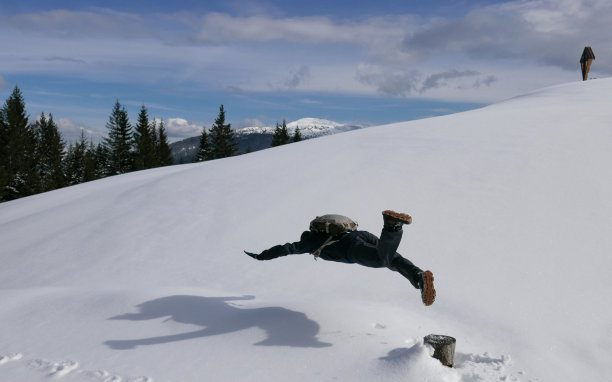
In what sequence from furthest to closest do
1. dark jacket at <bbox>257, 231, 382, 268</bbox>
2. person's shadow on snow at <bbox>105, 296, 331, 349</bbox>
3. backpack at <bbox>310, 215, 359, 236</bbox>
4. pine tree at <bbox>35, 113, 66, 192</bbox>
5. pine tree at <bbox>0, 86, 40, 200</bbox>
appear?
1. pine tree at <bbox>35, 113, 66, 192</bbox>
2. pine tree at <bbox>0, 86, 40, 200</bbox>
3. person's shadow on snow at <bbox>105, 296, 331, 349</bbox>
4. backpack at <bbox>310, 215, 359, 236</bbox>
5. dark jacket at <bbox>257, 231, 382, 268</bbox>

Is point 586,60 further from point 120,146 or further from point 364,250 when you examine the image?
point 120,146

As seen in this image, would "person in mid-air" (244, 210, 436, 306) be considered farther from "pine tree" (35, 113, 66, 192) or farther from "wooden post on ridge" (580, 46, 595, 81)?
"pine tree" (35, 113, 66, 192)

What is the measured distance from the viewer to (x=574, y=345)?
18.4 feet

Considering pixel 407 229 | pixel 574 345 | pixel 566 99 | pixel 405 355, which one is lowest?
pixel 574 345

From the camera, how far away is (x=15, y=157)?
4081 cm

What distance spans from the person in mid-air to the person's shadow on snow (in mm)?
1157

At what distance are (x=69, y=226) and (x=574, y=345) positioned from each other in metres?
12.1

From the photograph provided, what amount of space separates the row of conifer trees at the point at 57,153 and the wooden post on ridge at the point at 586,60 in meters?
46.0

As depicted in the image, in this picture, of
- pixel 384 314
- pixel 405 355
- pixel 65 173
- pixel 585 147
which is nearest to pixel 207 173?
pixel 384 314

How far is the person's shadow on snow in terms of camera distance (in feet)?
18.1

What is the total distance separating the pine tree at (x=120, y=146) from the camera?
5097 centimetres

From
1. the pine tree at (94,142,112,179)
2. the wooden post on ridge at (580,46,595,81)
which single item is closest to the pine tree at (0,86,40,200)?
the pine tree at (94,142,112,179)

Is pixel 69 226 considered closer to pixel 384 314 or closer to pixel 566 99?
pixel 384 314

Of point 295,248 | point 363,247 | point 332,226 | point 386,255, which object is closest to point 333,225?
point 332,226
